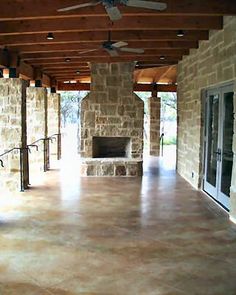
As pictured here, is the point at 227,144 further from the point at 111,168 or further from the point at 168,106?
the point at 168,106

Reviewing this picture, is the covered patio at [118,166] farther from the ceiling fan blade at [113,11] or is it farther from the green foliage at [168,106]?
the green foliage at [168,106]

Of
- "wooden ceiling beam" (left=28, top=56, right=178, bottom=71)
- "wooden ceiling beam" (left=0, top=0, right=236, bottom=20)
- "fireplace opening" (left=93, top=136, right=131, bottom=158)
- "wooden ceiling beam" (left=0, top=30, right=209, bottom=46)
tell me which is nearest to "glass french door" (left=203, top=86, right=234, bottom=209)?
"wooden ceiling beam" (left=0, top=30, right=209, bottom=46)

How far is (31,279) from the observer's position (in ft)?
11.9

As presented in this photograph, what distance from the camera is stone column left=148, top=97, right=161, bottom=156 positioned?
48.1 feet

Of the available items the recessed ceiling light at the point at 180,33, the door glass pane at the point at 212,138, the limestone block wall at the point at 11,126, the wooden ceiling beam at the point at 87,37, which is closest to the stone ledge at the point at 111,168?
the limestone block wall at the point at 11,126

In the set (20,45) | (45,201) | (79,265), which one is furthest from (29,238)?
(20,45)

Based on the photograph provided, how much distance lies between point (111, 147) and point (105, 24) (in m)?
5.32

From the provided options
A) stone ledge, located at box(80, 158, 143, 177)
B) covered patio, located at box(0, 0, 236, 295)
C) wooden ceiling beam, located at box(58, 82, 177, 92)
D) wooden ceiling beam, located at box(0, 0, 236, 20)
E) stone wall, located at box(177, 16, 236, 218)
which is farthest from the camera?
wooden ceiling beam, located at box(58, 82, 177, 92)

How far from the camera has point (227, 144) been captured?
634 cm

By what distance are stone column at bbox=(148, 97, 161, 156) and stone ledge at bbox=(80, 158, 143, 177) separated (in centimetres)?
486

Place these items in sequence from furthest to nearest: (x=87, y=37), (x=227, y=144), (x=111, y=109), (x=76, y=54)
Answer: (x=111, y=109) → (x=76, y=54) → (x=87, y=37) → (x=227, y=144)

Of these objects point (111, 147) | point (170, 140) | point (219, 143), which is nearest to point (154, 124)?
point (111, 147)

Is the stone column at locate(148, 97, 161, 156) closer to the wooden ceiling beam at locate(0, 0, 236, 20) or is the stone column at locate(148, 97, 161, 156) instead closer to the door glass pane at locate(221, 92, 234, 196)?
the door glass pane at locate(221, 92, 234, 196)

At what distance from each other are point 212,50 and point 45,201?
160 inches
